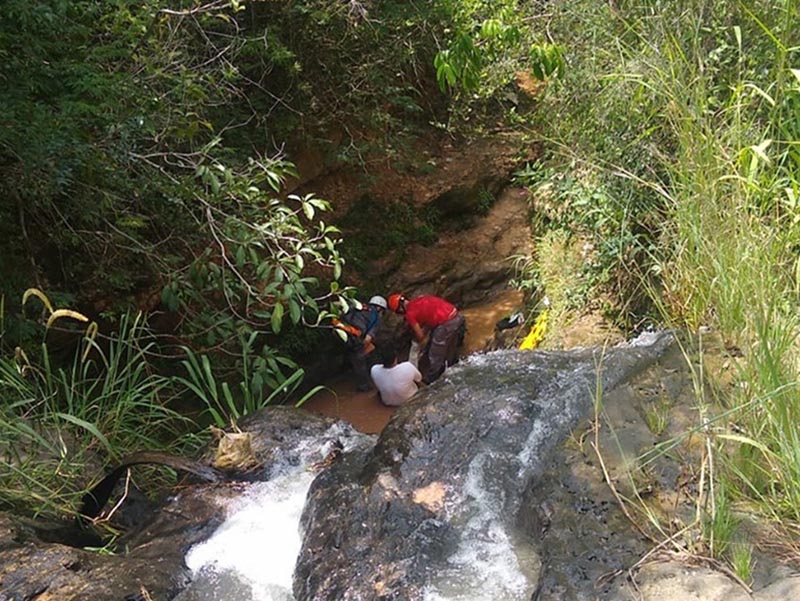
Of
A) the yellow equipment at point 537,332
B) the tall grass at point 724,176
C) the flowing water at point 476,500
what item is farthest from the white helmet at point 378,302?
the flowing water at point 476,500

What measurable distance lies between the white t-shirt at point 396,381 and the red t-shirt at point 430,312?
549mm

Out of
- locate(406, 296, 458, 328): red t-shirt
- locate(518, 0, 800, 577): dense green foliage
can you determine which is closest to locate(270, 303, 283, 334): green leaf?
locate(518, 0, 800, 577): dense green foliage

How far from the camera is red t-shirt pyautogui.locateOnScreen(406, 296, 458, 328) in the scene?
6.67 meters

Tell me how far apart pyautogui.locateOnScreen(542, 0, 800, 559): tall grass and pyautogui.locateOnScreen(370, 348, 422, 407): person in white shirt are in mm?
2395

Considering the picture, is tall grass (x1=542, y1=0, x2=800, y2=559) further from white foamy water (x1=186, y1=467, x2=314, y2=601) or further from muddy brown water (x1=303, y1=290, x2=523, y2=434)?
muddy brown water (x1=303, y1=290, x2=523, y2=434)

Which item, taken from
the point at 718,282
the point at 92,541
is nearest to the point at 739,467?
the point at 718,282

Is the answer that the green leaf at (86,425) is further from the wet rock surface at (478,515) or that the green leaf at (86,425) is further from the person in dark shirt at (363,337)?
the person in dark shirt at (363,337)

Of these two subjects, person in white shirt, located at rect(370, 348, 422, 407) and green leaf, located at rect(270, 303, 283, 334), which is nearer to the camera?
green leaf, located at rect(270, 303, 283, 334)

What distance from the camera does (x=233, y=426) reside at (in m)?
3.46

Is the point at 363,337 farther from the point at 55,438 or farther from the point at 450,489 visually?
the point at 450,489

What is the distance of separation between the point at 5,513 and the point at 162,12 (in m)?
2.82

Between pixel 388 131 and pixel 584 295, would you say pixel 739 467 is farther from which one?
pixel 388 131

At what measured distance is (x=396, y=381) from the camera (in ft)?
20.6

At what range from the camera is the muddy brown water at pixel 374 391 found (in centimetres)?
642
